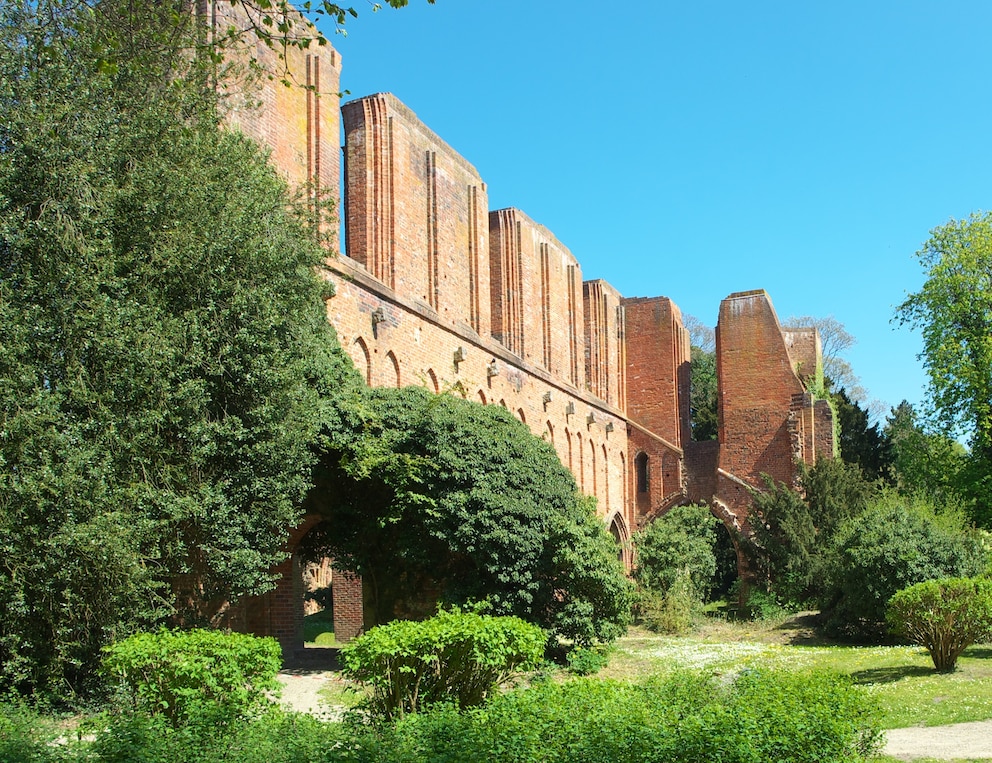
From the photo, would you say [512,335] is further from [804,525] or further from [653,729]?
[653,729]

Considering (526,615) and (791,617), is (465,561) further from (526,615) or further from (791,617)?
(791,617)

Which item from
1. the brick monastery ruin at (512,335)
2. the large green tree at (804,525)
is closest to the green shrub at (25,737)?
the brick monastery ruin at (512,335)

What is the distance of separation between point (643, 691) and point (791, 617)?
15945 millimetres

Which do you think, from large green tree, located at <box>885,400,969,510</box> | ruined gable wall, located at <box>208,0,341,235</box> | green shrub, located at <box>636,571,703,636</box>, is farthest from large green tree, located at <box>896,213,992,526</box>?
ruined gable wall, located at <box>208,0,341,235</box>

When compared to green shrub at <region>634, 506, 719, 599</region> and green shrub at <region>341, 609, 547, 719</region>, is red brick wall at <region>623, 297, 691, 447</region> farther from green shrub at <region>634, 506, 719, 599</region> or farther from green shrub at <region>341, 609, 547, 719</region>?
green shrub at <region>341, 609, 547, 719</region>

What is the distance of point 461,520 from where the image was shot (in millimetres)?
14312

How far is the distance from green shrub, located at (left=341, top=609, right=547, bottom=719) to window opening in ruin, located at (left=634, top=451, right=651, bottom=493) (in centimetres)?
2376

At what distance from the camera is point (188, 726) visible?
7035 mm

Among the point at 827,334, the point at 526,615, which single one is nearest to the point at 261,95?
the point at 526,615

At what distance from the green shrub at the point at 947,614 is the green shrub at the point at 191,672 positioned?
858 centimetres

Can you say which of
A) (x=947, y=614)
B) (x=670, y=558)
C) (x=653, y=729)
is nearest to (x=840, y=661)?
(x=947, y=614)

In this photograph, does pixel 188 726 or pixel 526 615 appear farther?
pixel 526 615

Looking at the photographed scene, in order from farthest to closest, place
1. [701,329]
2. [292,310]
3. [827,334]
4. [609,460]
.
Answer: [701,329]
[827,334]
[609,460]
[292,310]

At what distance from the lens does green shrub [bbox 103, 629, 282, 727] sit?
27.0 ft
